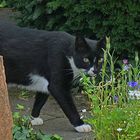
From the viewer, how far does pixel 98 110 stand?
4.04 m

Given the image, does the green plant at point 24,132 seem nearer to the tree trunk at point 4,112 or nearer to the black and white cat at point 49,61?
the black and white cat at point 49,61

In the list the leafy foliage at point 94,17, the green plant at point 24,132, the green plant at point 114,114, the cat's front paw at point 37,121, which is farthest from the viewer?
the leafy foliage at point 94,17

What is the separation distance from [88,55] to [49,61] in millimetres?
437

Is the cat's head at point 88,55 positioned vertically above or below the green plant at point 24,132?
above

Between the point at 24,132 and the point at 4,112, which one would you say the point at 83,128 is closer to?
the point at 24,132

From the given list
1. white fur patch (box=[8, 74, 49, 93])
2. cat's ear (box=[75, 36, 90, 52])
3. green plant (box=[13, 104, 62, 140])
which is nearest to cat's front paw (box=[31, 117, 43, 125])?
white fur patch (box=[8, 74, 49, 93])

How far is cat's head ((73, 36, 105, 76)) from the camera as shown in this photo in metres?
5.48

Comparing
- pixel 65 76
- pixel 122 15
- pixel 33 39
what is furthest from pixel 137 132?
pixel 122 15

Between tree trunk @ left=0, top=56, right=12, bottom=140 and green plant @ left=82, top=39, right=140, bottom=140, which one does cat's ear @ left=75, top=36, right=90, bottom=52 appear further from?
tree trunk @ left=0, top=56, right=12, bottom=140

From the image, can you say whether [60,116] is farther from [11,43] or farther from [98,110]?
[98,110]

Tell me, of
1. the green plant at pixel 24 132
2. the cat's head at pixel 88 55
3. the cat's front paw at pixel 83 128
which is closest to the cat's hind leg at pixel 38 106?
the cat's front paw at pixel 83 128

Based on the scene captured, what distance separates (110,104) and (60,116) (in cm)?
215

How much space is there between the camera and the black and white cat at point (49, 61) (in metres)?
5.57

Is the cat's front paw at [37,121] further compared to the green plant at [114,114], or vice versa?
the cat's front paw at [37,121]
